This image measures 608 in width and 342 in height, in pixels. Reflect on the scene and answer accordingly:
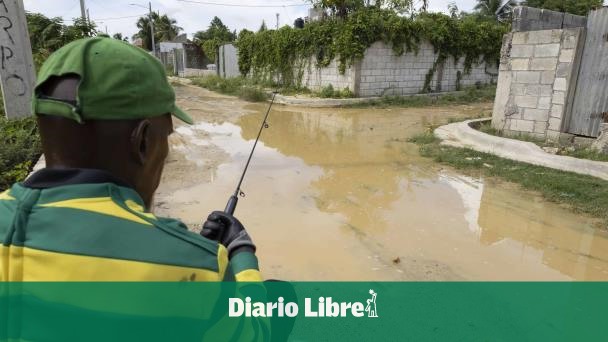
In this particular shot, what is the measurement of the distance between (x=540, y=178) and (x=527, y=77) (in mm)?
2820

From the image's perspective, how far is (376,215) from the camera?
4430mm

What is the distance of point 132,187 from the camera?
0.92 meters

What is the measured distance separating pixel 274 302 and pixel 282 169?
4.77m

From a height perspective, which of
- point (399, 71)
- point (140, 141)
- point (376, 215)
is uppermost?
point (140, 141)

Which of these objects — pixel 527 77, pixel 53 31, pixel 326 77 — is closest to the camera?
pixel 527 77

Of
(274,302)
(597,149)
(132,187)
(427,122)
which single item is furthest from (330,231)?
(427,122)

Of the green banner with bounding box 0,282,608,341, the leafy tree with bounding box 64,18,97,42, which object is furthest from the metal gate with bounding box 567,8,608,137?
the leafy tree with bounding box 64,18,97,42

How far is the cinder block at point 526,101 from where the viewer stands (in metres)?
7.26

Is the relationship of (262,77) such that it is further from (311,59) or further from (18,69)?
(18,69)

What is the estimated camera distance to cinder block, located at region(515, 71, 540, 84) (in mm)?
7180

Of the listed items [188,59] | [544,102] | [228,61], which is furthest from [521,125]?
[188,59]

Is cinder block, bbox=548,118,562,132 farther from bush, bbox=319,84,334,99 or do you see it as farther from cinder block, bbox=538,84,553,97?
bush, bbox=319,84,334,99

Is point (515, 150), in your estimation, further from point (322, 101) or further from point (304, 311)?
point (322, 101)

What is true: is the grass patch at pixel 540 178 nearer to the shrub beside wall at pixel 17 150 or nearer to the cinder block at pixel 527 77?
the cinder block at pixel 527 77
